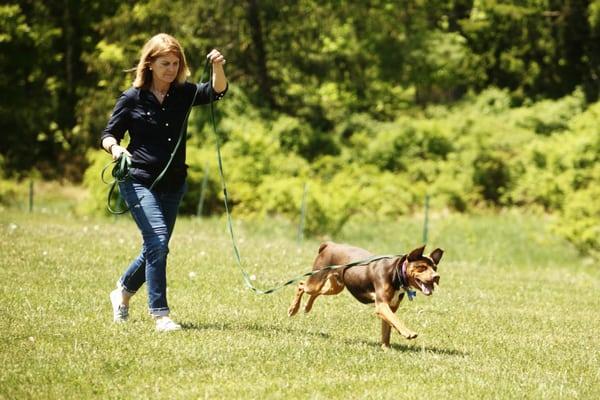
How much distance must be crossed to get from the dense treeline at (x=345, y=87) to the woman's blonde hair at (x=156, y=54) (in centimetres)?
1462

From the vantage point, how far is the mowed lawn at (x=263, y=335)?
607cm

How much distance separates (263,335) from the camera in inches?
301

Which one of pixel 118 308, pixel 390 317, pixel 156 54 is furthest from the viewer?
pixel 118 308

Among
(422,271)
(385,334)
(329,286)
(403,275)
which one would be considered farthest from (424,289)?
(329,286)

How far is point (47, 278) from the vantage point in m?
10.2

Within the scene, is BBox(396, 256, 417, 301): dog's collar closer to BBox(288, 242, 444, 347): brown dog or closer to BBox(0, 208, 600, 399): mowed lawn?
BBox(288, 242, 444, 347): brown dog

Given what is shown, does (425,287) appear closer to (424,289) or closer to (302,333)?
(424,289)

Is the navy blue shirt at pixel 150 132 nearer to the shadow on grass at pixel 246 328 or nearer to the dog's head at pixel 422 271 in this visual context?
the shadow on grass at pixel 246 328

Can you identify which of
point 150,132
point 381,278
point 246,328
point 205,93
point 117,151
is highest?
point 205,93

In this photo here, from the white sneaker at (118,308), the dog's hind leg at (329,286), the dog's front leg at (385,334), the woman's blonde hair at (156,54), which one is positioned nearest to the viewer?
the woman's blonde hair at (156,54)

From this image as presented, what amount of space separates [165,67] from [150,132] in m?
0.55

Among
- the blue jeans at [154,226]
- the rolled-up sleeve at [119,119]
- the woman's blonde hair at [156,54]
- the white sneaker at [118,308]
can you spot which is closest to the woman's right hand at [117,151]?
the rolled-up sleeve at [119,119]

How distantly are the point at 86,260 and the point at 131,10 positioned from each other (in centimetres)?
1781

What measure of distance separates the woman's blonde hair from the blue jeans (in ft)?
2.79
